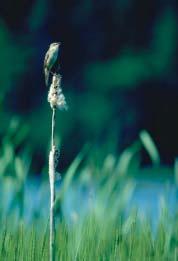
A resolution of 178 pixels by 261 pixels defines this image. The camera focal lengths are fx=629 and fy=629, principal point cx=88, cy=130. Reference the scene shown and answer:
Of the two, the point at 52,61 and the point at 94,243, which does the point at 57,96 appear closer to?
the point at 52,61

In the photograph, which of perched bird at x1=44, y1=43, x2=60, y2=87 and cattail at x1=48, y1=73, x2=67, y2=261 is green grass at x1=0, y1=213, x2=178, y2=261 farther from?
perched bird at x1=44, y1=43, x2=60, y2=87

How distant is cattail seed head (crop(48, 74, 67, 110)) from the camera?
3.43 feet

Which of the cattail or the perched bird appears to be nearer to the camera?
the cattail

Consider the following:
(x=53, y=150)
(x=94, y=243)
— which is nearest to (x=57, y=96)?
(x=53, y=150)

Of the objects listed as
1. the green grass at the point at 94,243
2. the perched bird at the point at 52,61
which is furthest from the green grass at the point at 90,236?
the perched bird at the point at 52,61

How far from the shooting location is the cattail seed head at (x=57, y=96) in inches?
41.2

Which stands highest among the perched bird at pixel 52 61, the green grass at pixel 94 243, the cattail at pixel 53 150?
the perched bird at pixel 52 61

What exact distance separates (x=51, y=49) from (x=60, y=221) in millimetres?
381

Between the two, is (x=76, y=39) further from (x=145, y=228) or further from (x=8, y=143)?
(x=145, y=228)

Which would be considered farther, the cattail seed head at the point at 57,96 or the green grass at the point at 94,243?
the green grass at the point at 94,243

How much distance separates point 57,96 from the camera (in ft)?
3.45

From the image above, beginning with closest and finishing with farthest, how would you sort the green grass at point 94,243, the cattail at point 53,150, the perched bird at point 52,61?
the cattail at point 53,150 < the perched bird at point 52,61 < the green grass at point 94,243

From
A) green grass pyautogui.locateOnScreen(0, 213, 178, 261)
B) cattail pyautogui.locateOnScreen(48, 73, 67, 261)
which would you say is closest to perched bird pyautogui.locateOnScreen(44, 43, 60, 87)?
cattail pyautogui.locateOnScreen(48, 73, 67, 261)

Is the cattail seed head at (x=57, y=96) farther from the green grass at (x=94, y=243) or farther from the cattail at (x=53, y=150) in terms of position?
the green grass at (x=94, y=243)
